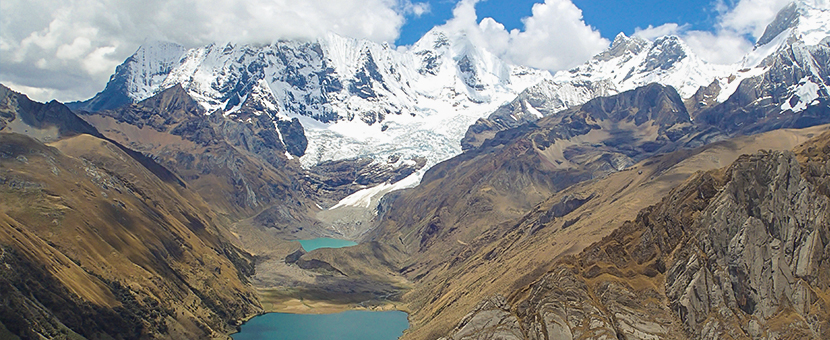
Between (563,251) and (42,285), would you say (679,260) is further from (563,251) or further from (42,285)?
(42,285)

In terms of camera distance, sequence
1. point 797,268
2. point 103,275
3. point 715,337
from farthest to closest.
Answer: point 103,275
point 797,268
point 715,337

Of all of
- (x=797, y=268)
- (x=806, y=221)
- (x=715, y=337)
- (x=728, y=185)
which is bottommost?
(x=715, y=337)

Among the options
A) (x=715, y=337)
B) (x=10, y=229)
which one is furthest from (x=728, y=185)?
(x=10, y=229)

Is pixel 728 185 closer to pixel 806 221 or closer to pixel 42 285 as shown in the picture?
pixel 806 221

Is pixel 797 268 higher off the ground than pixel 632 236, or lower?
lower

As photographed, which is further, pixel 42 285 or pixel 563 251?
pixel 563 251

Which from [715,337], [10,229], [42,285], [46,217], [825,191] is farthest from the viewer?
[46,217]
